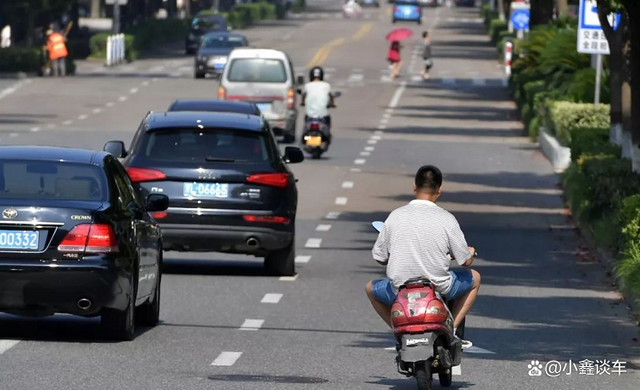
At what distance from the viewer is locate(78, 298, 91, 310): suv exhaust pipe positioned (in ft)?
38.7

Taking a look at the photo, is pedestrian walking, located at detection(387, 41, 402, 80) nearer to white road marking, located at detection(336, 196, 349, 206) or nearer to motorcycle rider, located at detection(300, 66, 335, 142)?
motorcycle rider, located at detection(300, 66, 335, 142)

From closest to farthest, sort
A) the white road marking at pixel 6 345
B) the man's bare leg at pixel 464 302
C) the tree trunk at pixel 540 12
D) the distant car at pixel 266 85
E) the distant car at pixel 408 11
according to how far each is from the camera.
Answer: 1. the man's bare leg at pixel 464 302
2. the white road marking at pixel 6 345
3. the distant car at pixel 266 85
4. the tree trunk at pixel 540 12
5. the distant car at pixel 408 11

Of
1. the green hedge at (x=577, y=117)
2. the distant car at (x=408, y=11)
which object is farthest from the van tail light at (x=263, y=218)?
the distant car at (x=408, y=11)

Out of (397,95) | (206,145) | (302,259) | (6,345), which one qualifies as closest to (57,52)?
(397,95)

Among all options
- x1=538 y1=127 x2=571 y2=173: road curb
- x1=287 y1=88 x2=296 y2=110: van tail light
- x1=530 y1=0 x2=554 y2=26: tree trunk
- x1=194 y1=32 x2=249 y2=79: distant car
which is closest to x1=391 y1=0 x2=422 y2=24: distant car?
x1=194 y1=32 x2=249 y2=79: distant car

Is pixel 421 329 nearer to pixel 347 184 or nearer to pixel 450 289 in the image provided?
pixel 450 289

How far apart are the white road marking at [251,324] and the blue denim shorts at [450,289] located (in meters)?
3.27

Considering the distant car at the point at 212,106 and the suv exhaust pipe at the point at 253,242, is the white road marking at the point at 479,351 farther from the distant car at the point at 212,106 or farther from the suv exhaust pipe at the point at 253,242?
the distant car at the point at 212,106

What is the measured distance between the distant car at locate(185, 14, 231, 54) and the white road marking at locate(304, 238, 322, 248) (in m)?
52.7

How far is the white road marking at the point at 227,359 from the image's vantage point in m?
11.4

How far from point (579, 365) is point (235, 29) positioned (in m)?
85.3

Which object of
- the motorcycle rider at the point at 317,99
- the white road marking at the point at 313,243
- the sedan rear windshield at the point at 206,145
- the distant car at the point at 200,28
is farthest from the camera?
the distant car at the point at 200,28

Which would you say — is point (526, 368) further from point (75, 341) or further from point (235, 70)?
point (235, 70)

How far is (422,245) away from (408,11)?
3777 inches
